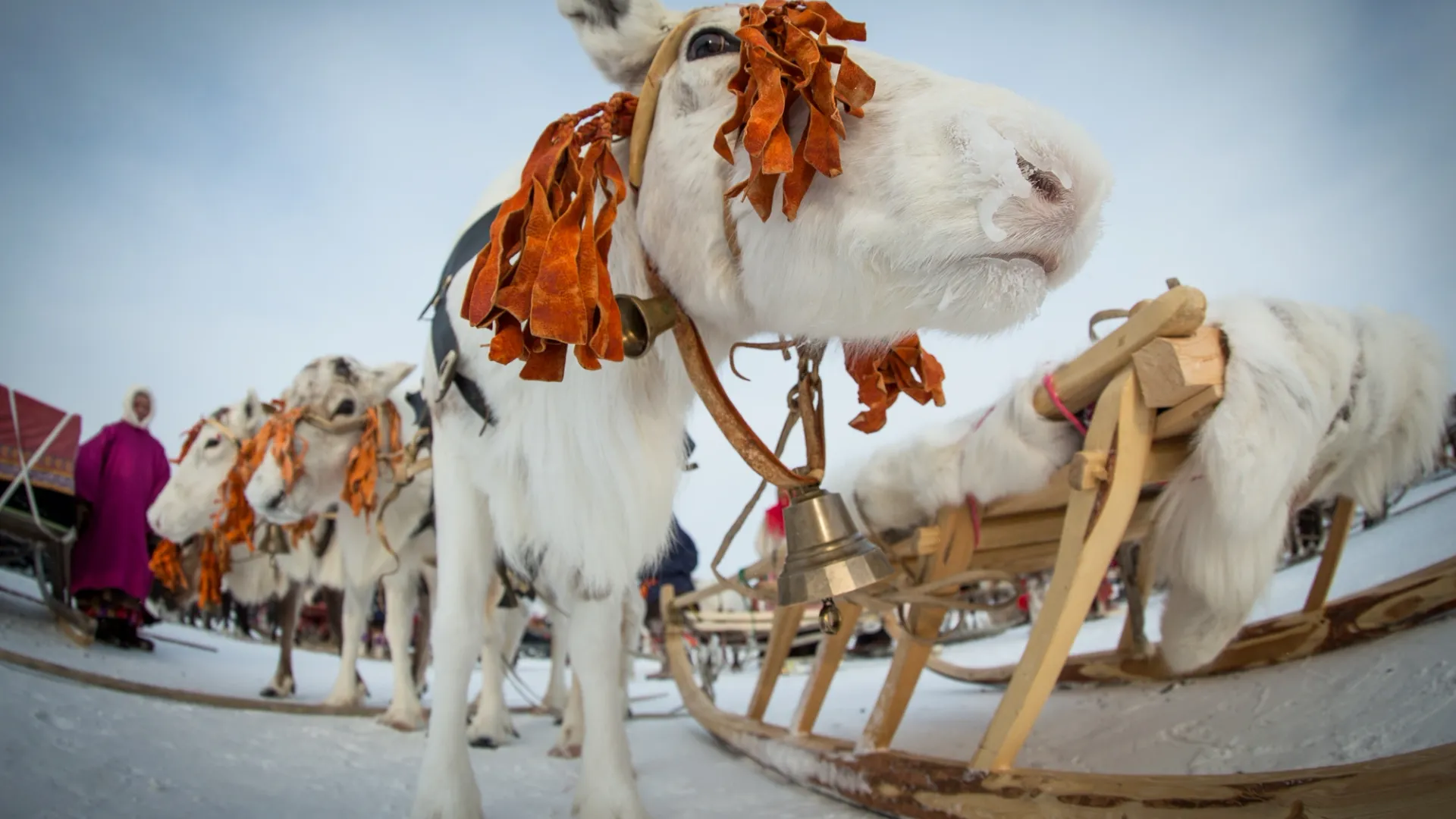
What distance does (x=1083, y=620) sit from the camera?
1198mm

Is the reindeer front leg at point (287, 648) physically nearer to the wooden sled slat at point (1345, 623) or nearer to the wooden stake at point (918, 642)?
the wooden stake at point (918, 642)

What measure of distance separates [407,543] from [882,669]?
4.09 m

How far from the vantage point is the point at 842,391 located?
5.06 feet

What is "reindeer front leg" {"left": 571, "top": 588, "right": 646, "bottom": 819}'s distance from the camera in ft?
5.19

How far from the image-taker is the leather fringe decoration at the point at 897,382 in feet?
4.71

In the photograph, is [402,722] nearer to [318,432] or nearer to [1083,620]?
[318,432]

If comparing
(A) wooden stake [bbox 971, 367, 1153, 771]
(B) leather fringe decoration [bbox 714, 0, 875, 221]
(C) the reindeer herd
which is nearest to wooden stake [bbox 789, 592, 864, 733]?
(C) the reindeer herd

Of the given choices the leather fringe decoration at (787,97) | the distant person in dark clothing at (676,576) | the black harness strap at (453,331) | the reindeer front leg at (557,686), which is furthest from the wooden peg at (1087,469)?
the reindeer front leg at (557,686)

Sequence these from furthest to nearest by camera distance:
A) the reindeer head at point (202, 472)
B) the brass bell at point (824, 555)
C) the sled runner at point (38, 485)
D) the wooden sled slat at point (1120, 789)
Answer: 1. the reindeer head at point (202, 472)
2. the sled runner at point (38, 485)
3. the brass bell at point (824, 555)
4. the wooden sled slat at point (1120, 789)

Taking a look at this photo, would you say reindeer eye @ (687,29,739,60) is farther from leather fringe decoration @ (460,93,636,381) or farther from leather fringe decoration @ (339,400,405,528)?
leather fringe decoration @ (339,400,405,528)

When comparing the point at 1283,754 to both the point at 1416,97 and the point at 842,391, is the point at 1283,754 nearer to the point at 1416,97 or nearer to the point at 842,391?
the point at 842,391

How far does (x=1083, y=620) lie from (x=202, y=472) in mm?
4534

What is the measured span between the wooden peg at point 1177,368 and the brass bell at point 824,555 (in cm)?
57

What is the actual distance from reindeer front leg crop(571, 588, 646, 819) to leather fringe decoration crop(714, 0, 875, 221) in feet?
3.59
